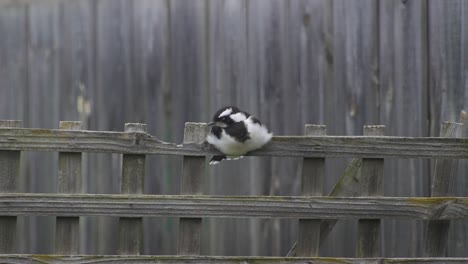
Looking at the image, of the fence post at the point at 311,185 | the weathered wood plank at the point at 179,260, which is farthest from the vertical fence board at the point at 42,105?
the fence post at the point at 311,185

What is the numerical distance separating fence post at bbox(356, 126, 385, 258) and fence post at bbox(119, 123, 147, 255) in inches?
45.9

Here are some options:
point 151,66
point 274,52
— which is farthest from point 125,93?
point 274,52

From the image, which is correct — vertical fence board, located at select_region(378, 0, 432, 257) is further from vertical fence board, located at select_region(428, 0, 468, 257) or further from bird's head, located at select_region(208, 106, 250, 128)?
bird's head, located at select_region(208, 106, 250, 128)

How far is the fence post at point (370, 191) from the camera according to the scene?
530 cm

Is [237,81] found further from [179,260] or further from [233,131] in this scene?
[179,260]

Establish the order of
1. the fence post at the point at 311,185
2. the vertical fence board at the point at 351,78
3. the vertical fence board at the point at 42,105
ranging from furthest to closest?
Result: 1. the vertical fence board at the point at 42,105
2. the vertical fence board at the point at 351,78
3. the fence post at the point at 311,185

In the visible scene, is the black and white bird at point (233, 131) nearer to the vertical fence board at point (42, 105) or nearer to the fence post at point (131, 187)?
the fence post at point (131, 187)

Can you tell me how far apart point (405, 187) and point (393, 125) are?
0.39m

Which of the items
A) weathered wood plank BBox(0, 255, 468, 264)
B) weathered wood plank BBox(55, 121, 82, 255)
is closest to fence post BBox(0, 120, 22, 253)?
weathered wood plank BBox(0, 255, 468, 264)

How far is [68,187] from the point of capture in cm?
510

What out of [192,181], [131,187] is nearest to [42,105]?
[131,187]

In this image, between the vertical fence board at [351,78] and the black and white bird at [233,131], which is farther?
the vertical fence board at [351,78]

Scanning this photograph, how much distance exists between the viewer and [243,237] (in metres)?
6.31

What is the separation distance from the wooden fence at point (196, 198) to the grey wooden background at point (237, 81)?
84cm
